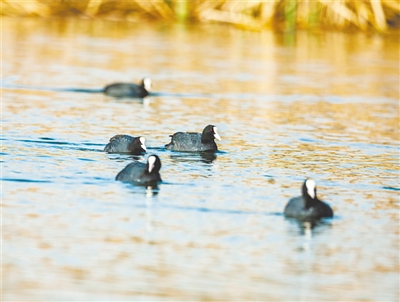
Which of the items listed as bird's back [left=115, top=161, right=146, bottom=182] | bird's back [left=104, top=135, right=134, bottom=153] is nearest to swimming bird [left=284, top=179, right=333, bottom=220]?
bird's back [left=115, top=161, right=146, bottom=182]

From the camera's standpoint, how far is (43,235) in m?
10.7

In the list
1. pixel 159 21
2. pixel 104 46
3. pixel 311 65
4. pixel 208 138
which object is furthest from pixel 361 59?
pixel 208 138

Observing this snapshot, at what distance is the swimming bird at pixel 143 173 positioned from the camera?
43.9ft

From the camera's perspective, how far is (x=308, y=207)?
11.8 metres

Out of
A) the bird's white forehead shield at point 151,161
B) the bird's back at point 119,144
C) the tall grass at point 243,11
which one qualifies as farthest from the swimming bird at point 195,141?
the tall grass at point 243,11

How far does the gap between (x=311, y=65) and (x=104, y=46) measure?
22.0ft

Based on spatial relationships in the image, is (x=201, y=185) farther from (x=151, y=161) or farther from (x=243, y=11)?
(x=243, y=11)

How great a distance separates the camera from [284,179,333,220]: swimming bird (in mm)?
11797

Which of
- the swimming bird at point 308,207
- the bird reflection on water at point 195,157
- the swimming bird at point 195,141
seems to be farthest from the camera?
the swimming bird at point 195,141

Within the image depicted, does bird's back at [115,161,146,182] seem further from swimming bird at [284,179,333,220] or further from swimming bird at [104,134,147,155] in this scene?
swimming bird at [284,179,333,220]

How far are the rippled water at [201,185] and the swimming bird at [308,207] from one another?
0.54 ft

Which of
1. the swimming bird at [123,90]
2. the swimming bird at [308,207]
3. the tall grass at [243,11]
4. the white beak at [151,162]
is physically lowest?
the swimming bird at [308,207]

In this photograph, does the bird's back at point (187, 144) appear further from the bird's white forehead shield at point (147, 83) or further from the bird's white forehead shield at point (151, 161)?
the bird's white forehead shield at point (147, 83)

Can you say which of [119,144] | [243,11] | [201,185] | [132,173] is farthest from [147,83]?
[243,11]
